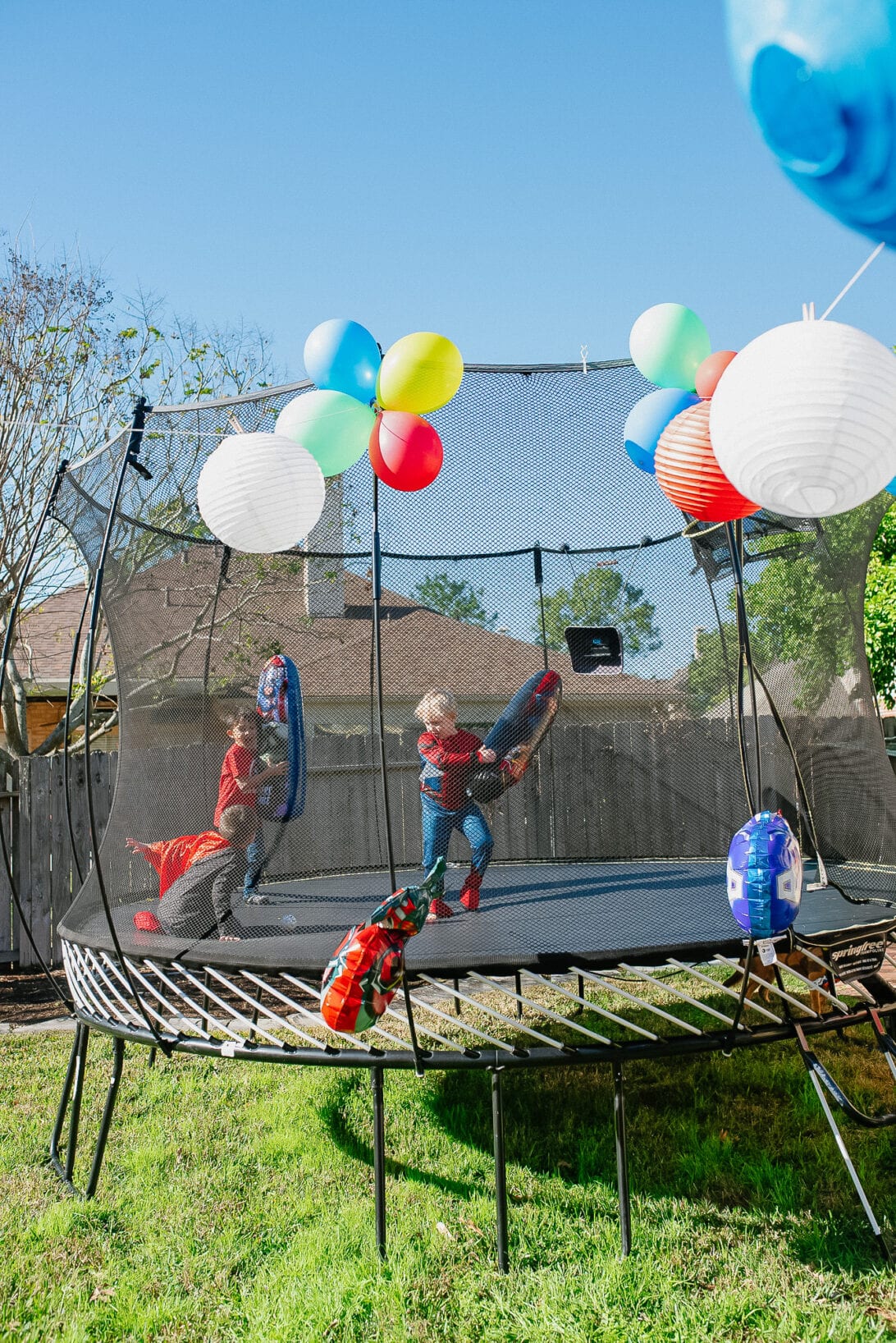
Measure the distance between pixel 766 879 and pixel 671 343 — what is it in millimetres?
1667

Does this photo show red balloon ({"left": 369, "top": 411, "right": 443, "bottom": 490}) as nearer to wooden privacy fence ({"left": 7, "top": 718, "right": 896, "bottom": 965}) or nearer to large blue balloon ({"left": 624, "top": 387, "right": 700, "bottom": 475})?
large blue balloon ({"left": 624, "top": 387, "right": 700, "bottom": 475})

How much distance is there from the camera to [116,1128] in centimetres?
304

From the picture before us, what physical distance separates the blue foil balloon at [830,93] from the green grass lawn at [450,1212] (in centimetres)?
205

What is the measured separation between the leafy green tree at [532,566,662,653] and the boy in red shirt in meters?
1.15

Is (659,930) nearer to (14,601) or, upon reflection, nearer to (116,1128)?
(116,1128)

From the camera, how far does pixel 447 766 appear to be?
127 inches

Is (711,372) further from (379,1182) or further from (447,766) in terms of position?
(379,1182)

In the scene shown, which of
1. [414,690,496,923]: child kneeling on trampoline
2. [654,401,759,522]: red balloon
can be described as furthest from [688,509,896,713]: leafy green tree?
[654,401,759,522]: red balloon

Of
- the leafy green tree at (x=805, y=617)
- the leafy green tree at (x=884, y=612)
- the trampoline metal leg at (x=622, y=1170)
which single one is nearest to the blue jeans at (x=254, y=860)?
the trampoline metal leg at (x=622, y=1170)

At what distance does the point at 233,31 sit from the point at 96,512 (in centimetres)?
256

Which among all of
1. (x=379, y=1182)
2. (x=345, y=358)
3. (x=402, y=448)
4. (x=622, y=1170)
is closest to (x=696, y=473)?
(x=402, y=448)

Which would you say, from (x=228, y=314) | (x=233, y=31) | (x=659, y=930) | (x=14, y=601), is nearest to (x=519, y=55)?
(x=233, y=31)

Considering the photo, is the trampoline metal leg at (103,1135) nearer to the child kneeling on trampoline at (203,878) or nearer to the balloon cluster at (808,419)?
the child kneeling on trampoline at (203,878)

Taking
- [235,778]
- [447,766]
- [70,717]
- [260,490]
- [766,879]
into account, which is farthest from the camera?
[447,766]
